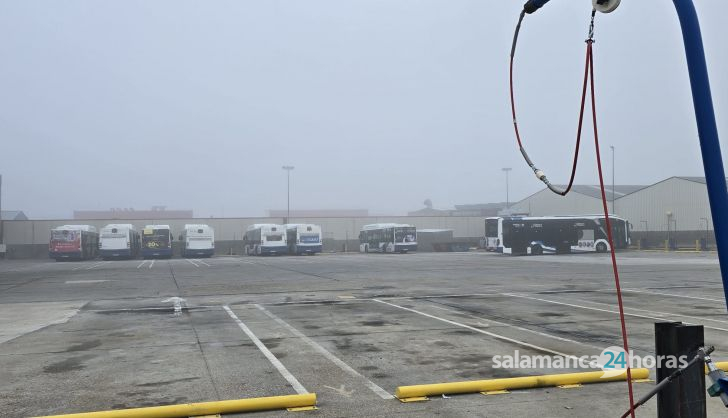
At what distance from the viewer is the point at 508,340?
9719mm

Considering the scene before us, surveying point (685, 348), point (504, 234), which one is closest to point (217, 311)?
point (685, 348)

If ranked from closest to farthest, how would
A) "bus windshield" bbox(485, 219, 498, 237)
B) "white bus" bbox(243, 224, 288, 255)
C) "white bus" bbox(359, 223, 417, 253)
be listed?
1. "bus windshield" bbox(485, 219, 498, 237)
2. "white bus" bbox(243, 224, 288, 255)
3. "white bus" bbox(359, 223, 417, 253)

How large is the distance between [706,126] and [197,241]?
5350 cm

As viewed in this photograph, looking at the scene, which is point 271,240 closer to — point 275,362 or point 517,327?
point 517,327

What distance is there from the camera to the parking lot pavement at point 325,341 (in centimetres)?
650

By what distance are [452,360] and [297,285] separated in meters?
13.4

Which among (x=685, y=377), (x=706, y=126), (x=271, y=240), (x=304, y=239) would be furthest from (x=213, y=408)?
(x=304, y=239)

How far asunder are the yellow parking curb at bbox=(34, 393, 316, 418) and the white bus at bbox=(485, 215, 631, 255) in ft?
146

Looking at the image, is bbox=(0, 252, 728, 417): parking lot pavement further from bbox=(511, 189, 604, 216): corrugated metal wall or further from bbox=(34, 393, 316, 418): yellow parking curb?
bbox=(511, 189, 604, 216): corrugated metal wall

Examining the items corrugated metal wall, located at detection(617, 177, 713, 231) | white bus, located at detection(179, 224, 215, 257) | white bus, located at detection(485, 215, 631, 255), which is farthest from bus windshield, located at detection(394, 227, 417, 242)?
corrugated metal wall, located at detection(617, 177, 713, 231)

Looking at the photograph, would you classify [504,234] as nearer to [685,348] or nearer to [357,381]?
[357,381]

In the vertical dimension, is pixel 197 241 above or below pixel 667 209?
below

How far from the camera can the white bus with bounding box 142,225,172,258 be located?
53.0 meters

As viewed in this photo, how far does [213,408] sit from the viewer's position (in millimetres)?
5922
